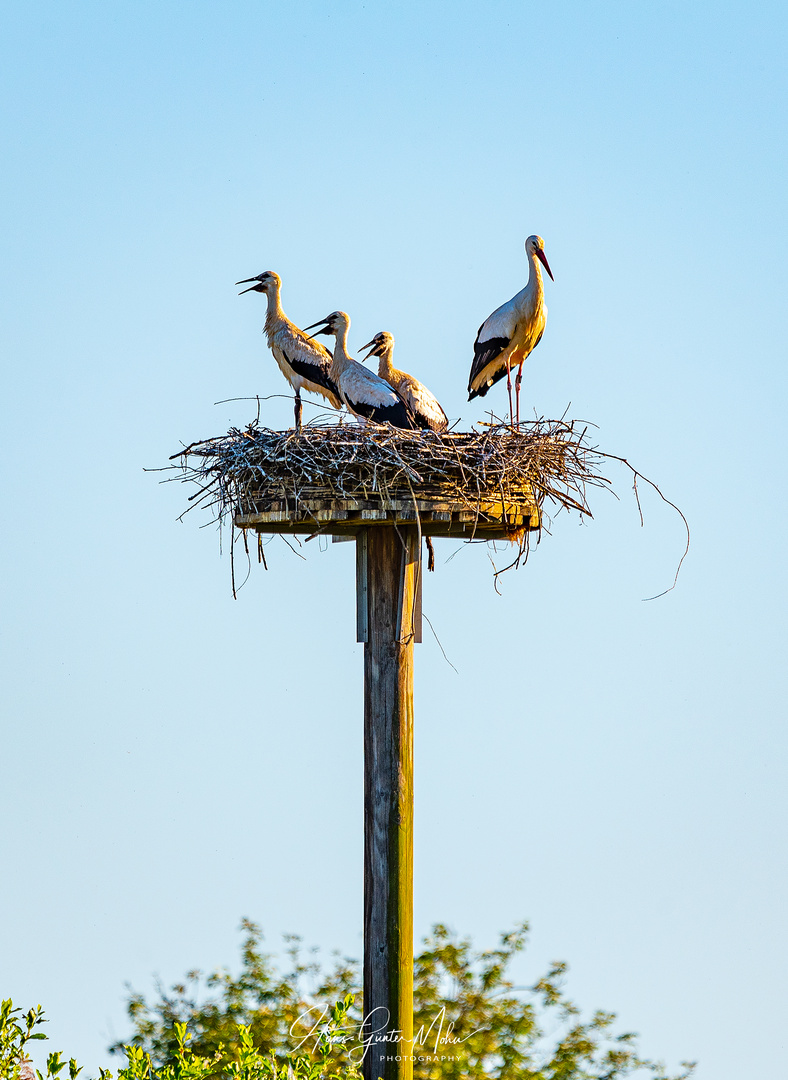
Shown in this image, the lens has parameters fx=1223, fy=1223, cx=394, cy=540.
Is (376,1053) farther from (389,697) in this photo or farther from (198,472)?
(198,472)

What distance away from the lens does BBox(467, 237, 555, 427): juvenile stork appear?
799cm

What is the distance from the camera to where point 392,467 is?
5449mm

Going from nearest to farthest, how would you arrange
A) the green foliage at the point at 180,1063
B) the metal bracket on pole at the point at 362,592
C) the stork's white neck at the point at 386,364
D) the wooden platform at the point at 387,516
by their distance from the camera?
the green foliage at the point at 180,1063
the wooden platform at the point at 387,516
the metal bracket on pole at the point at 362,592
the stork's white neck at the point at 386,364

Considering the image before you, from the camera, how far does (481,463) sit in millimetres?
5609

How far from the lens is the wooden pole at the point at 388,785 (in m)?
5.30

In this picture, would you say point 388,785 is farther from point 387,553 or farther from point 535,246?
point 535,246

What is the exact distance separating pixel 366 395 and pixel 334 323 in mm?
1046

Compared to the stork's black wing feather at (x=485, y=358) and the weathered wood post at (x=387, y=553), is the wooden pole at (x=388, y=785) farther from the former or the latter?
the stork's black wing feather at (x=485, y=358)

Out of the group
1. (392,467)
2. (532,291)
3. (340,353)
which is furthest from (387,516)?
(532,291)

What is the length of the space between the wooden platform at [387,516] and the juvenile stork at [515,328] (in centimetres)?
226

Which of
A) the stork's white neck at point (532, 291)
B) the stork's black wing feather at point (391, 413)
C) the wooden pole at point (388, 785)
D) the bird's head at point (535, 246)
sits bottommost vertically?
the wooden pole at point (388, 785)

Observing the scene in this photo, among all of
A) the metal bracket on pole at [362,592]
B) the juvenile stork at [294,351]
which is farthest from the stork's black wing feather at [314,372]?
the metal bracket on pole at [362,592]

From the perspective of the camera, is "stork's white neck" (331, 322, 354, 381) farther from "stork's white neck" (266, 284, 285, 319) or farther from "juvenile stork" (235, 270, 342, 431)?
"stork's white neck" (266, 284, 285, 319)

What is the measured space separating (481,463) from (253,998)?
13.8 ft
